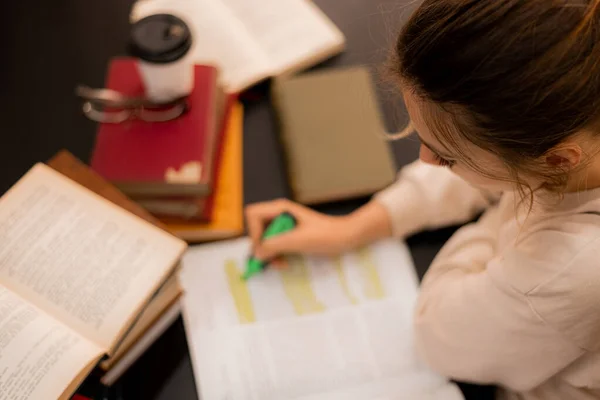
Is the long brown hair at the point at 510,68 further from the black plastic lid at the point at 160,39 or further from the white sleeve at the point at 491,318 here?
the black plastic lid at the point at 160,39

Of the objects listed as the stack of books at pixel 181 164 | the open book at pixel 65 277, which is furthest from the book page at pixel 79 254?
the stack of books at pixel 181 164

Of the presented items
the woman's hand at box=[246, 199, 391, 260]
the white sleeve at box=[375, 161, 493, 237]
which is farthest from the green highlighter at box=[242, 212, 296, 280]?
the white sleeve at box=[375, 161, 493, 237]

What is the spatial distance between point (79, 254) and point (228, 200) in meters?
0.25

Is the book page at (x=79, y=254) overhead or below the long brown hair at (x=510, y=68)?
below

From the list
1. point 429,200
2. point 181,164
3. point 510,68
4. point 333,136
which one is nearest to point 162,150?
point 181,164

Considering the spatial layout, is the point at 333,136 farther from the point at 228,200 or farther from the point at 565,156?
the point at 565,156

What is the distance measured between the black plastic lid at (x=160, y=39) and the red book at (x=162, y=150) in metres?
0.09

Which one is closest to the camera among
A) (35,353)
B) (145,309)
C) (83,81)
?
(35,353)

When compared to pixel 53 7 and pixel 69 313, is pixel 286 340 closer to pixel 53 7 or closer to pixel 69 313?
pixel 69 313

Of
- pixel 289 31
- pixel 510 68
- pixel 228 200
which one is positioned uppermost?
pixel 510 68

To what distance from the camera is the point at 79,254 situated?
0.67 metres

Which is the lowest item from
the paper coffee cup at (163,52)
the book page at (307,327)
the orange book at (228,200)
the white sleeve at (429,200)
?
the book page at (307,327)

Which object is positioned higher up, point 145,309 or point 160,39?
point 160,39

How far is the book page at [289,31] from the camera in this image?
0.97m
